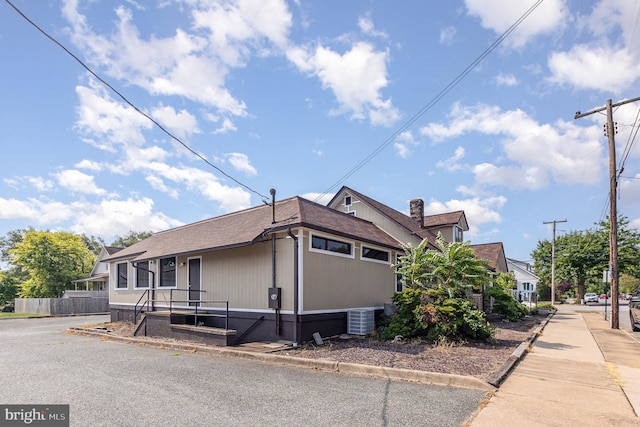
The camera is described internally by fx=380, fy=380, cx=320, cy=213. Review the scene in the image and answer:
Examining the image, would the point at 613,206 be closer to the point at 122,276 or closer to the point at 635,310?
the point at 635,310

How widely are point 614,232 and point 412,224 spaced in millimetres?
8509

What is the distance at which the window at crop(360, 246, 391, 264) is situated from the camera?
13149 millimetres

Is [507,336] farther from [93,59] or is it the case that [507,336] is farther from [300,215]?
[93,59]

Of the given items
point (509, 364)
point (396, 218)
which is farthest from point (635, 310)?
point (509, 364)

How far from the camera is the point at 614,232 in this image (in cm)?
1565

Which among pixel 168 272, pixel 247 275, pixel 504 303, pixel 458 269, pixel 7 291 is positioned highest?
pixel 458 269

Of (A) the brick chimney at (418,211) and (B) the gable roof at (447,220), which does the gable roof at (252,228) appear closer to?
(A) the brick chimney at (418,211)

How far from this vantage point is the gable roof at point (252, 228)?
10531mm

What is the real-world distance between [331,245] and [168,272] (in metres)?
6.86

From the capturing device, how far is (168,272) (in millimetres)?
14359

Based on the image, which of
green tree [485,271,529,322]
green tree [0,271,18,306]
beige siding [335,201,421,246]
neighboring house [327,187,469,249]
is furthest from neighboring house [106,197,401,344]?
green tree [0,271,18,306]

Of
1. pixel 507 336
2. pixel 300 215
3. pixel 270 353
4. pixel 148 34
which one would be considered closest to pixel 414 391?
pixel 270 353

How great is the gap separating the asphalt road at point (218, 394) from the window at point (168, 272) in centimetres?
541

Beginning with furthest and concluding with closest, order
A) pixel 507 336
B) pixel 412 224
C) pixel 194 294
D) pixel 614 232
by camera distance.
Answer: pixel 412 224
pixel 614 232
pixel 194 294
pixel 507 336
